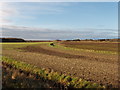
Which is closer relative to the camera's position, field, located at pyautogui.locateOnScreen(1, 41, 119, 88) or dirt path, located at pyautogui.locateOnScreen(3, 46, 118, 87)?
field, located at pyautogui.locateOnScreen(1, 41, 119, 88)

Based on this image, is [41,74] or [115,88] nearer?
[115,88]

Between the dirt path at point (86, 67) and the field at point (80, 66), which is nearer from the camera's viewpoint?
the field at point (80, 66)

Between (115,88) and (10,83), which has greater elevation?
(10,83)

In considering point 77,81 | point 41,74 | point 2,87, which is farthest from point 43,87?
point 41,74

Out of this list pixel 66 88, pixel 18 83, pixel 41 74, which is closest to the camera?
pixel 18 83

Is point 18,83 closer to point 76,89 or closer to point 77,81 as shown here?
point 76,89

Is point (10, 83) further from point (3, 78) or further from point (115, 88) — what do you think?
point (115, 88)

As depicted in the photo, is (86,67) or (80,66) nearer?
(86,67)

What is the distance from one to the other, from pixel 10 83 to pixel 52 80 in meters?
2.94

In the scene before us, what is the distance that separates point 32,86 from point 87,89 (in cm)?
270

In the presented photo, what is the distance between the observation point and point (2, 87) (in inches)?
308

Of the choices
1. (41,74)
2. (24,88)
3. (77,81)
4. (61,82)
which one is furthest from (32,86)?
(41,74)

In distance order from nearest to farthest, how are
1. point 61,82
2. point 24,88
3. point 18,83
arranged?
point 24,88
point 18,83
point 61,82

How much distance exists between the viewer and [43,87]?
27.0 feet
